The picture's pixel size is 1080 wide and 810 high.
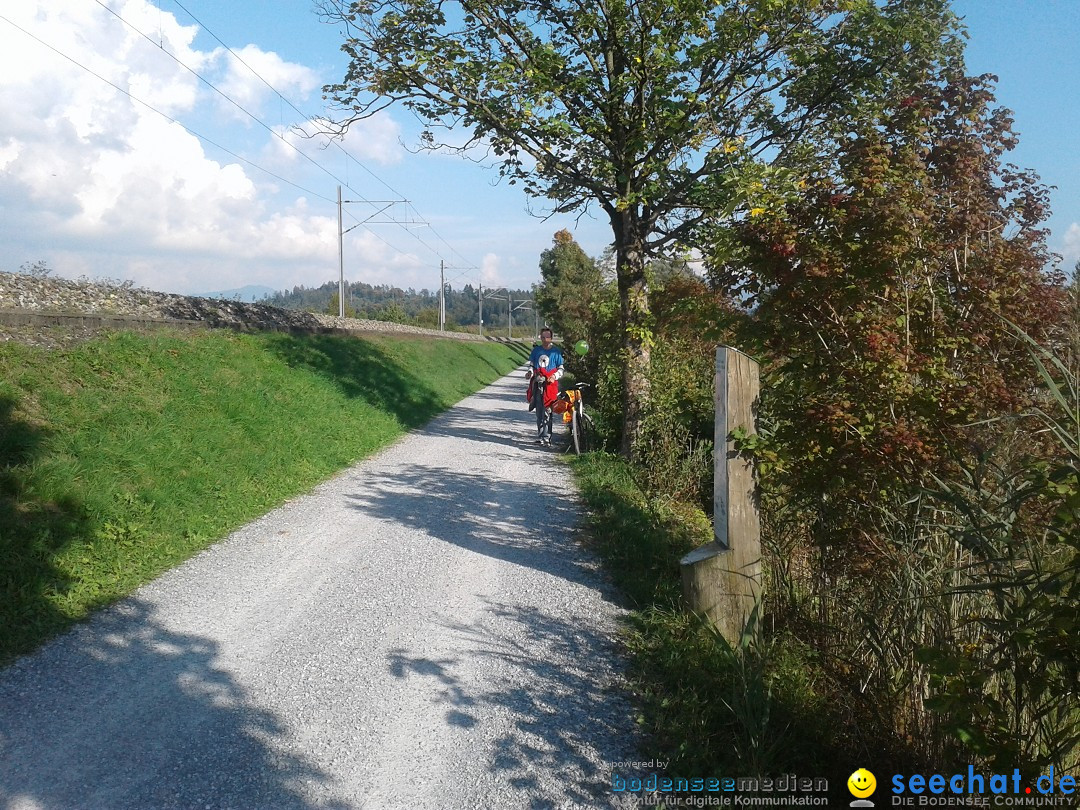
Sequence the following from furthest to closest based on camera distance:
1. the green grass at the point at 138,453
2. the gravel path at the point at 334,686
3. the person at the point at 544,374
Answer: the person at the point at 544,374, the green grass at the point at 138,453, the gravel path at the point at 334,686

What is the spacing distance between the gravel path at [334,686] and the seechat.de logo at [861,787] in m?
0.94

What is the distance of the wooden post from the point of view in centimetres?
429

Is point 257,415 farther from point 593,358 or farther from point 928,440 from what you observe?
point 593,358

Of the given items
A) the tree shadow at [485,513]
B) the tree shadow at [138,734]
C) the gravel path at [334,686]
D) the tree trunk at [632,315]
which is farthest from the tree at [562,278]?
the tree shadow at [138,734]

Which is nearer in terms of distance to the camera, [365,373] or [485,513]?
[485,513]

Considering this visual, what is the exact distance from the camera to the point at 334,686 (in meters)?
3.94

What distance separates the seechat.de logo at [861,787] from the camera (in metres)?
A: 2.99

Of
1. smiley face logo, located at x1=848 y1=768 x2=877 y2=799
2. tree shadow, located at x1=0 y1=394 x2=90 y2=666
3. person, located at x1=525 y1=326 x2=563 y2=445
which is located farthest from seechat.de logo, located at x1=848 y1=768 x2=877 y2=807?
person, located at x1=525 y1=326 x2=563 y2=445

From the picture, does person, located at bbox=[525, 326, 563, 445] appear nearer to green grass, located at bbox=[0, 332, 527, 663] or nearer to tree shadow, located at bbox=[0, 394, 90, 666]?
green grass, located at bbox=[0, 332, 527, 663]

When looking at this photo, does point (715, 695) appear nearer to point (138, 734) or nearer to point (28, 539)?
point (138, 734)

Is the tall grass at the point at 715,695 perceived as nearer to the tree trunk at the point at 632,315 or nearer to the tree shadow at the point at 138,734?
the tree shadow at the point at 138,734

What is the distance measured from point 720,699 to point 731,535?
3.13 ft

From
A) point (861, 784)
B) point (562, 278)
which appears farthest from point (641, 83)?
point (562, 278)

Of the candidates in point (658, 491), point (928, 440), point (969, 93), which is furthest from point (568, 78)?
point (928, 440)
